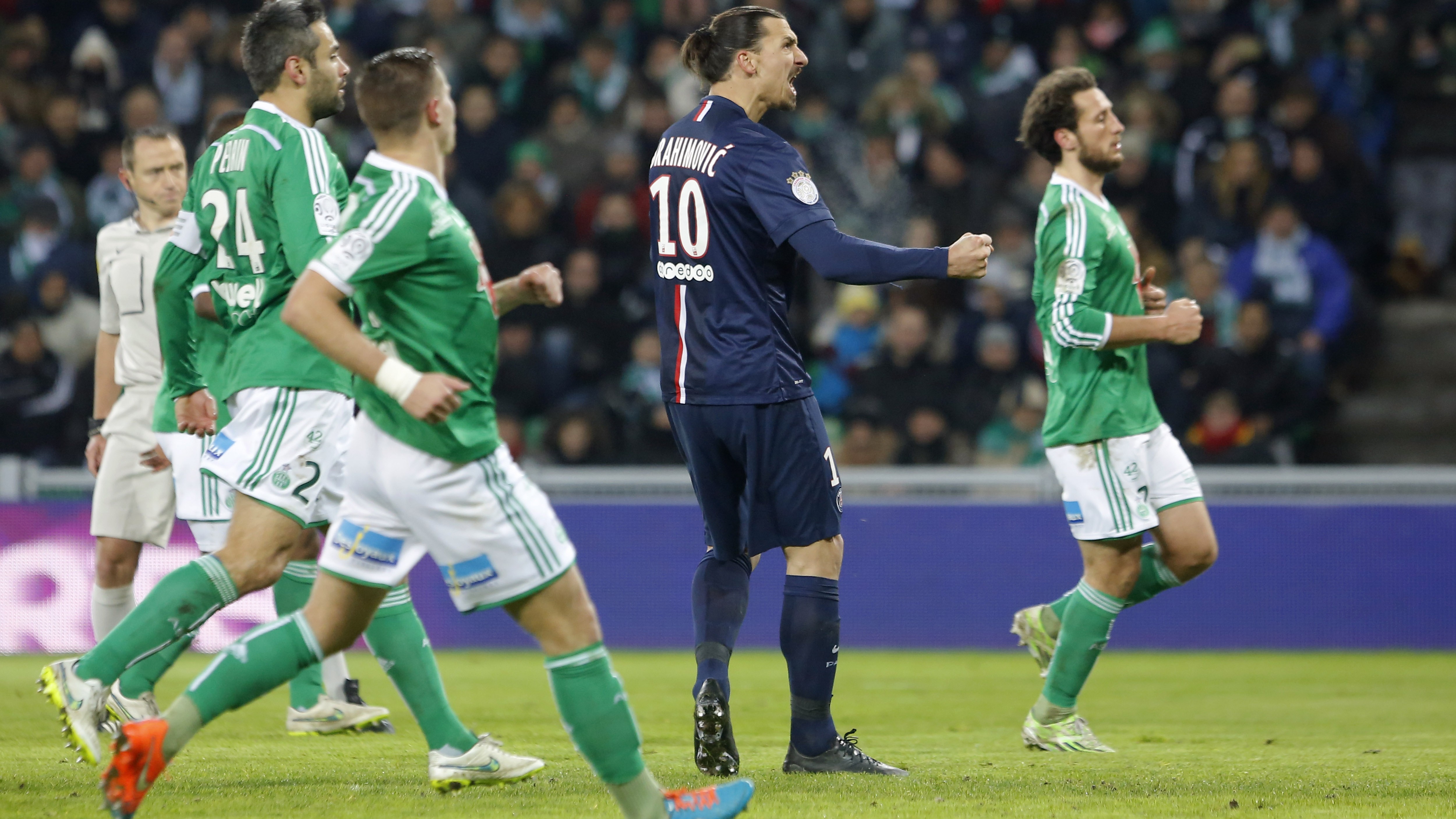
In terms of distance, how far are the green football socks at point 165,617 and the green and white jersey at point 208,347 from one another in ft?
2.04

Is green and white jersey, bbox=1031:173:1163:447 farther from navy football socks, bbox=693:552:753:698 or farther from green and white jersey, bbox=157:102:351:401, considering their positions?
green and white jersey, bbox=157:102:351:401

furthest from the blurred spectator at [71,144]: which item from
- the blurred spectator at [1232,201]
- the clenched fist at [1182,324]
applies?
the clenched fist at [1182,324]

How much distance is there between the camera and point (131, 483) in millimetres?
6379

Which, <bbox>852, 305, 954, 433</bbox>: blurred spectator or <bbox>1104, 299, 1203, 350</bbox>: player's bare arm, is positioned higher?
<bbox>1104, 299, 1203, 350</bbox>: player's bare arm

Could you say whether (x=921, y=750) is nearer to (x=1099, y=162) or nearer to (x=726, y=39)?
(x=1099, y=162)

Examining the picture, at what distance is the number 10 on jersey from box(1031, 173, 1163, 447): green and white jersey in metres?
1.43

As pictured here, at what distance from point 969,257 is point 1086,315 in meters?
1.34

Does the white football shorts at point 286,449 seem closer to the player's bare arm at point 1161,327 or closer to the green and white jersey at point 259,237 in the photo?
the green and white jersey at point 259,237

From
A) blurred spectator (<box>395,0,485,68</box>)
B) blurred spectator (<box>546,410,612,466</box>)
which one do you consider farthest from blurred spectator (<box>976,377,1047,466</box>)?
blurred spectator (<box>395,0,485,68</box>)

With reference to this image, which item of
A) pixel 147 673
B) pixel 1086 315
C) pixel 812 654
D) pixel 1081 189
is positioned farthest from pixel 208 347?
pixel 1081 189

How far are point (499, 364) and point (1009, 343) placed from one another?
383cm

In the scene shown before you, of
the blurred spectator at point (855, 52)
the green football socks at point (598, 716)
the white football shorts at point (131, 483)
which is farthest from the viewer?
the blurred spectator at point (855, 52)

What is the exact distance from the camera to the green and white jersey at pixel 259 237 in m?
4.75

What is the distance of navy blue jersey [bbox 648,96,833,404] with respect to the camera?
479 centimetres
